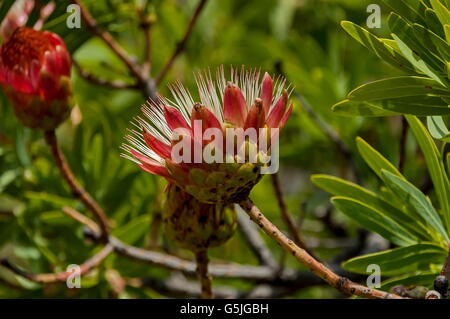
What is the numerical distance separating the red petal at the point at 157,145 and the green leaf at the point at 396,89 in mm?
314

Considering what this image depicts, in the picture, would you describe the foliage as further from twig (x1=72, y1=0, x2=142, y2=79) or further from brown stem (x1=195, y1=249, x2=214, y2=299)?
twig (x1=72, y1=0, x2=142, y2=79)

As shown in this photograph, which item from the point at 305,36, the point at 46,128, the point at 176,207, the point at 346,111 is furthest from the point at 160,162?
the point at 305,36

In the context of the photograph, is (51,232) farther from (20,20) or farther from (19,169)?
(20,20)

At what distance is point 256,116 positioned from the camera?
1.29 meters

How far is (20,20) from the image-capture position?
1.99m

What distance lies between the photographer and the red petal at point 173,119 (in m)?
1.29

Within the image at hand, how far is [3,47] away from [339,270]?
0.96 m

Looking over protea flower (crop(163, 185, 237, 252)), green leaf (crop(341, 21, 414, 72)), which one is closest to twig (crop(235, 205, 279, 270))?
protea flower (crop(163, 185, 237, 252))

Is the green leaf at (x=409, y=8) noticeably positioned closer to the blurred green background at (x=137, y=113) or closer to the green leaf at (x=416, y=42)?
the green leaf at (x=416, y=42)

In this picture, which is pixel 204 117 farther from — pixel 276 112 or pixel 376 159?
pixel 376 159

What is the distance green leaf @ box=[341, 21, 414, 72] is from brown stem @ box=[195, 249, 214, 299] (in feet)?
1.79

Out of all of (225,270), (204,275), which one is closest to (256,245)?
(225,270)

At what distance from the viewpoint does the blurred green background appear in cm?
202

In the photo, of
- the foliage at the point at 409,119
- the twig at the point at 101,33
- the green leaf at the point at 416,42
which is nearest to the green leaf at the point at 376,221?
the foliage at the point at 409,119
